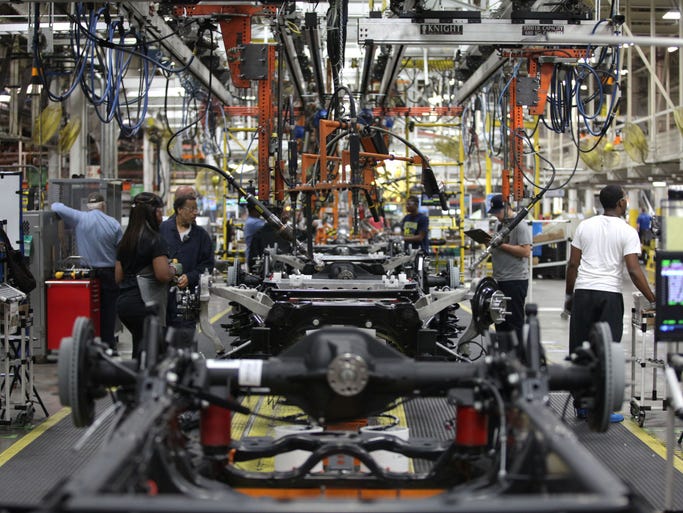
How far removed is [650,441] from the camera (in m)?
5.69

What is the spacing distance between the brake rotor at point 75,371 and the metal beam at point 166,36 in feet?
13.5

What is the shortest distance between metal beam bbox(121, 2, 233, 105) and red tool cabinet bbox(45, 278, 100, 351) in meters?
2.30

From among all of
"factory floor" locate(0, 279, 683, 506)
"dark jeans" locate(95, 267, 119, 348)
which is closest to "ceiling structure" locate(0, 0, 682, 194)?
"dark jeans" locate(95, 267, 119, 348)

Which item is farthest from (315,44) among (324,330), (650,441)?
(324,330)

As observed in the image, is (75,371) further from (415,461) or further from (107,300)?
(107,300)

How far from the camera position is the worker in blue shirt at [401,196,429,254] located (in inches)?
520

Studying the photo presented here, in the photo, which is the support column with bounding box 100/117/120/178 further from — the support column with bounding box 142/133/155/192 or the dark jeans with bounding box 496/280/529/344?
the support column with bounding box 142/133/155/192

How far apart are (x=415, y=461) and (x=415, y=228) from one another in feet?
28.1

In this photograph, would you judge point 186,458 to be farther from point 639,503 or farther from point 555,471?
point 639,503

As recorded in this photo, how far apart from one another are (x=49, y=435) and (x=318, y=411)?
2922 millimetres

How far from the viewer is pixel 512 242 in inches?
313

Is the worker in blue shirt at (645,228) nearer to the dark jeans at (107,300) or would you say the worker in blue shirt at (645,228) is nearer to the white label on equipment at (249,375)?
the dark jeans at (107,300)

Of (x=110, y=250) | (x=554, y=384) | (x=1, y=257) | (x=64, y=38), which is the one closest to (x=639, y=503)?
(x=554, y=384)

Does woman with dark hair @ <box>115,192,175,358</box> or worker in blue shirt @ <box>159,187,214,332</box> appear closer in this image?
woman with dark hair @ <box>115,192,175,358</box>
